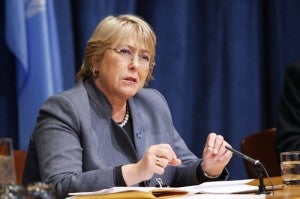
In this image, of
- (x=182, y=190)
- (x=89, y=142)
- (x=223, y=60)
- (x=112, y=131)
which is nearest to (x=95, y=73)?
(x=112, y=131)

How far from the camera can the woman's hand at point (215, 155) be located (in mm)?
2588

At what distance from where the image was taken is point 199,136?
4562 mm

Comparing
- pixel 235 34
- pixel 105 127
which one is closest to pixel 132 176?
pixel 105 127

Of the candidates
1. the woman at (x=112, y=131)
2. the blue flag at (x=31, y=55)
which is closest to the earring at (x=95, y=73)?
the woman at (x=112, y=131)

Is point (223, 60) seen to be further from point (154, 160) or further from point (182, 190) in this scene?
point (182, 190)

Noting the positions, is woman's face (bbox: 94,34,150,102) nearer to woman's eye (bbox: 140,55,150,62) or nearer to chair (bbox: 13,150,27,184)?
woman's eye (bbox: 140,55,150,62)

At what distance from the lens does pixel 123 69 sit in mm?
2834

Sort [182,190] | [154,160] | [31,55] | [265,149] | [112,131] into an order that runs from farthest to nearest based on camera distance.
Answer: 1. [31,55]
2. [265,149]
3. [112,131]
4. [154,160]
5. [182,190]

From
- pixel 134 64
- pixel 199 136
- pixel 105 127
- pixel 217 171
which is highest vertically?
pixel 134 64

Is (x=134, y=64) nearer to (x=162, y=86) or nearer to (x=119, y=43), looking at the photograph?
(x=119, y=43)

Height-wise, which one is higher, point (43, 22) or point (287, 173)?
point (43, 22)

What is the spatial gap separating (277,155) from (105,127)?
0.99 metres

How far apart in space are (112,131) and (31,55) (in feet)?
3.91

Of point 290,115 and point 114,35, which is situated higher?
point 114,35
